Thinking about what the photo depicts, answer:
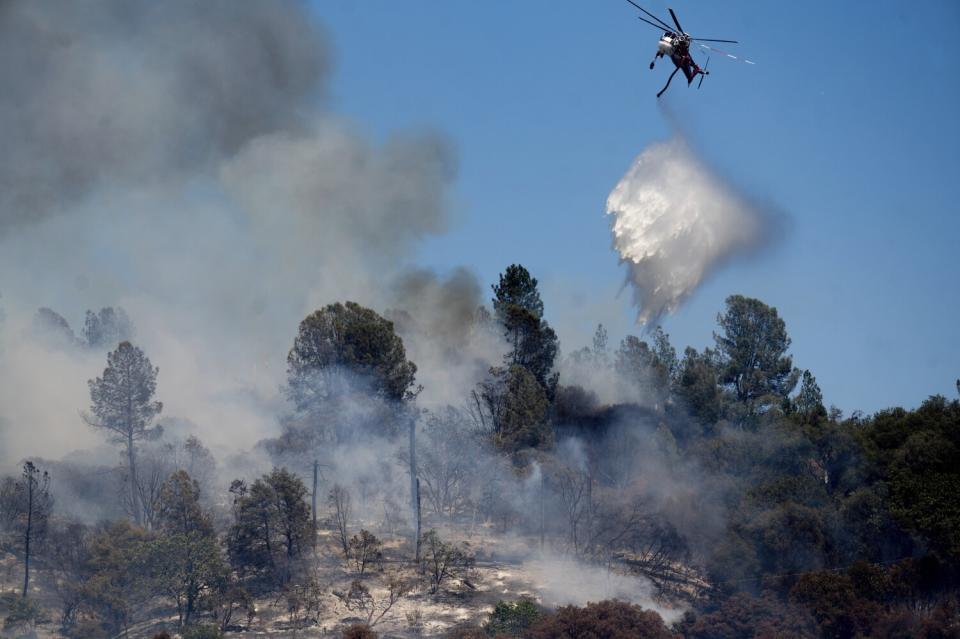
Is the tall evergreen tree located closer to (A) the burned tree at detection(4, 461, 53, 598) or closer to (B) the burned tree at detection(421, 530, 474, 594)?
(B) the burned tree at detection(421, 530, 474, 594)

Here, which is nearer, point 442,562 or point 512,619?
point 512,619

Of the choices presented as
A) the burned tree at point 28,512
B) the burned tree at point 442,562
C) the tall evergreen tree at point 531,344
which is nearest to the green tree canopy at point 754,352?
the tall evergreen tree at point 531,344

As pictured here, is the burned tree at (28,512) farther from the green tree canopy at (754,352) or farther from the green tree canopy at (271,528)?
the green tree canopy at (754,352)

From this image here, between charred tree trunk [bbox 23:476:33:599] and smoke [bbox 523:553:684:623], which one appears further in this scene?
charred tree trunk [bbox 23:476:33:599]

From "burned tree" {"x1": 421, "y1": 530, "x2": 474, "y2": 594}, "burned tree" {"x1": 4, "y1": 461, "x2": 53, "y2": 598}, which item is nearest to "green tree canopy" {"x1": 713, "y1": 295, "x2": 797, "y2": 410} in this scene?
"burned tree" {"x1": 421, "y1": 530, "x2": 474, "y2": 594}

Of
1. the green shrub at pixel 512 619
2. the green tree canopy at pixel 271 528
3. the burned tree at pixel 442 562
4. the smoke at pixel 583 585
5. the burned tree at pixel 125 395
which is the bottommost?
the green shrub at pixel 512 619

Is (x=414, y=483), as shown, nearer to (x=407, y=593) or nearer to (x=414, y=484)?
(x=414, y=484)

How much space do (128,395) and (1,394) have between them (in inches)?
957

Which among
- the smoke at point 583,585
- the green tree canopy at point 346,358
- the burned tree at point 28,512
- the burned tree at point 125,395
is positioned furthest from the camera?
the burned tree at point 125,395

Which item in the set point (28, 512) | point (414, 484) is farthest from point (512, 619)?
point (28, 512)

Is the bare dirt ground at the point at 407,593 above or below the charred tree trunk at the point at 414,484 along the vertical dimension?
below

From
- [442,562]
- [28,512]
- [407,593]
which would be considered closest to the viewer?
[407,593]

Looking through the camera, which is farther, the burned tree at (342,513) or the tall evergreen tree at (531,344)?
the tall evergreen tree at (531,344)

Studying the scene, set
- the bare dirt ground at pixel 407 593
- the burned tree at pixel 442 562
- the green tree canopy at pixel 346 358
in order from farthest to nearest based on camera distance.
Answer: the green tree canopy at pixel 346 358 < the burned tree at pixel 442 562 < the bare dirt ground at pixel 407 593
